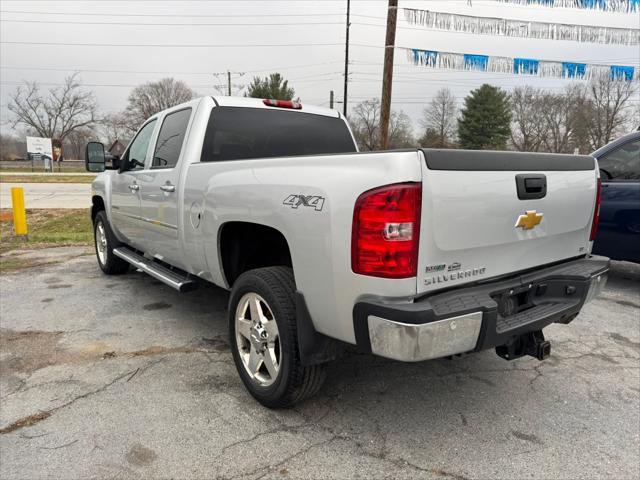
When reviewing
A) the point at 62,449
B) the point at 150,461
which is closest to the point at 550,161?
the point at 150,461

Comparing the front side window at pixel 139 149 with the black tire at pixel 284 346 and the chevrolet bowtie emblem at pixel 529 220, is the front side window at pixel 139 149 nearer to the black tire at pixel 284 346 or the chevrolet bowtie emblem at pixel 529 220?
the black tire at pixel 284 346

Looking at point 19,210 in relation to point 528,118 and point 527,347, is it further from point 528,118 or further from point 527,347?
point 528,118

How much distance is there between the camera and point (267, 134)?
4098 mm

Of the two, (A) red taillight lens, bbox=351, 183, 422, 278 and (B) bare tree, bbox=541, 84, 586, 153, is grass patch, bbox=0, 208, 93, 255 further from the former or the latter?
(B) bare tree, bbox=541, 84, 586, 153

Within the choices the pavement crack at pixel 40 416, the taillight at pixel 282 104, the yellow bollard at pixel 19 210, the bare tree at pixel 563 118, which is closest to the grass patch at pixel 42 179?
the yellow bollard at pixel 19 210

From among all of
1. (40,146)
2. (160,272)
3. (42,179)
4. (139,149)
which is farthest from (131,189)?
(40,146)

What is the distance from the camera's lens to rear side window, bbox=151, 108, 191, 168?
393 cm

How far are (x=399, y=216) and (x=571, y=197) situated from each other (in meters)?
1.38

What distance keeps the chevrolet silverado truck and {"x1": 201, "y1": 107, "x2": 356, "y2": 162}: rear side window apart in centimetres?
4

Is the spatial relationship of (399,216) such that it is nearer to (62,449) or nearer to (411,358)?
(411,358)

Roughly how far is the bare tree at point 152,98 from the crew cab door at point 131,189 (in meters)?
61.3

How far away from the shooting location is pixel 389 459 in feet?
7.72

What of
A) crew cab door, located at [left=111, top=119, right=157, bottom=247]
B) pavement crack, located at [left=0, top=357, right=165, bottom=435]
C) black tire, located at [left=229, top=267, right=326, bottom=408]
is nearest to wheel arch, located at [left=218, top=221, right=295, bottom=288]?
black tire, located at [left=229, top=267, right=326, bottom=408]

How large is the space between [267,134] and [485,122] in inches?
2196
